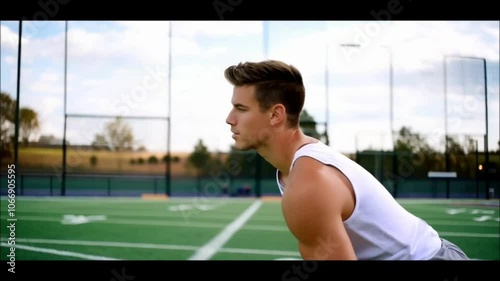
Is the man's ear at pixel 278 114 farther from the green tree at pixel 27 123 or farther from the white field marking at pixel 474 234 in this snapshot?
the green tree at pixel 27 123

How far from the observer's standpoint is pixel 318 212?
1296 millimetres

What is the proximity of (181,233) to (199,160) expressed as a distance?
905cm

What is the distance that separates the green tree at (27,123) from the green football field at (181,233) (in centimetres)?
158

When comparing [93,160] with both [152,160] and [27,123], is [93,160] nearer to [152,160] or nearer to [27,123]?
[152,160]

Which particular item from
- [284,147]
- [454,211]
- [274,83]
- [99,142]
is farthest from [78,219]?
[274,83]

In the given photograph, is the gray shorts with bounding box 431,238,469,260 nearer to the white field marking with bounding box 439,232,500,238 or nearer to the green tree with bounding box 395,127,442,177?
the white field marking with bounding box 439,232,500,238

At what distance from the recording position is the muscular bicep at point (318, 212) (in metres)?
1.30

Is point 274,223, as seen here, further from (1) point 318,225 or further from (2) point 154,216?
(1) point 318,225

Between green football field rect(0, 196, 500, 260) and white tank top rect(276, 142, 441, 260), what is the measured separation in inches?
136

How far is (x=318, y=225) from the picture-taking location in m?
1.32

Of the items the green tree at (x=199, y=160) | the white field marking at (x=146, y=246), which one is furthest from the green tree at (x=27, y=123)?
the green tree at (x=199, y=160)

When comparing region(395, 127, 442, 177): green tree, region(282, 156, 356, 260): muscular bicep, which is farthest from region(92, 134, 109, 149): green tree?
region(282, 156, 356, 260): muscular bicep

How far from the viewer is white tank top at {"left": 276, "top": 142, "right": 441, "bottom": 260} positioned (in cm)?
148
